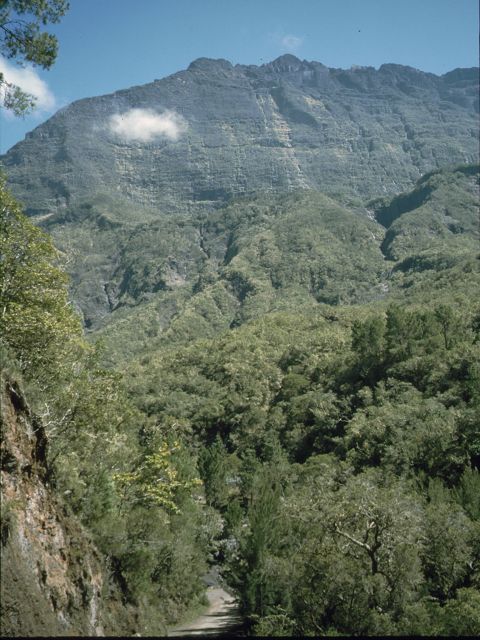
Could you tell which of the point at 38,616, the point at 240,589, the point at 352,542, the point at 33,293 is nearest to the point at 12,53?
the point at 33,293

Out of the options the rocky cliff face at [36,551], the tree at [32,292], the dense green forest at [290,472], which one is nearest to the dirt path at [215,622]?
the dense green forest at [290,472]

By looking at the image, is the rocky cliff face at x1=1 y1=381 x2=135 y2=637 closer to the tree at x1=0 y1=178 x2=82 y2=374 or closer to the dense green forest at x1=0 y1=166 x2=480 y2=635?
the dense green forest at x1=0 y1=166 x2=480 y2=635

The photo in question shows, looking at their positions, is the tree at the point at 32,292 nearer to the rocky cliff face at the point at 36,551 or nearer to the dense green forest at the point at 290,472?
the dense green forest at the point at 290,472

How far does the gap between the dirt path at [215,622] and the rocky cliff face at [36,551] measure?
79.6 ft

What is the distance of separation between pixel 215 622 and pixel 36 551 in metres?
38.3

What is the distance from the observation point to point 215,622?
159 ft

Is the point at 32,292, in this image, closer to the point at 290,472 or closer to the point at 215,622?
the point at 215,622

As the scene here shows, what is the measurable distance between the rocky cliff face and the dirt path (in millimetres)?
24262

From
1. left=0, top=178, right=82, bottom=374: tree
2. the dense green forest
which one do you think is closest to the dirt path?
the dense green forest

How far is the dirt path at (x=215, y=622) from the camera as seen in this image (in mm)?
42281

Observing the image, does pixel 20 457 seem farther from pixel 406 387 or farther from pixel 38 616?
pixel 406 387

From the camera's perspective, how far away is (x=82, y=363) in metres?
27.5

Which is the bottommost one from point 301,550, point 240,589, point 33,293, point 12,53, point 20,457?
point 240,589

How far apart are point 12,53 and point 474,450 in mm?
54825
